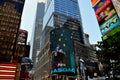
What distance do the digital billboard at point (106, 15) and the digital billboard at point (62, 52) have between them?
26493 mm

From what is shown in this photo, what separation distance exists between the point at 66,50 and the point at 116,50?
165 feet

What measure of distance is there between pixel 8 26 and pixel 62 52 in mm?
27112

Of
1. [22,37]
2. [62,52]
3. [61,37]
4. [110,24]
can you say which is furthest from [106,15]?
[22,37]

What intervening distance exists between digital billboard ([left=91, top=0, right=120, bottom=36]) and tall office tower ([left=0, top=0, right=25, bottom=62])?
35579 millimetres

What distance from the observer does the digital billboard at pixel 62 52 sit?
60325 millimetres

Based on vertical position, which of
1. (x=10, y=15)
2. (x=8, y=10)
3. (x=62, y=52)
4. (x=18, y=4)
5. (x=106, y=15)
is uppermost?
(x=18, y=4)

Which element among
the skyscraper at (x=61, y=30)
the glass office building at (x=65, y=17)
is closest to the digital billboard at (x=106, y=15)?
the skyscraper at (x=61, y=30)

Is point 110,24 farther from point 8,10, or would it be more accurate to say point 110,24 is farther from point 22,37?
point 8,10

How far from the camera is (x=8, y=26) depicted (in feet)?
196

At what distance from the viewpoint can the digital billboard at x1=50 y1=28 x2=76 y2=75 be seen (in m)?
60.3

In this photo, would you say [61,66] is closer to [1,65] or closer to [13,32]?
[13,32]

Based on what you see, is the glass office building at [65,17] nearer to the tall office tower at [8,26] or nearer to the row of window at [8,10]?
the tall office tower at [8,26]

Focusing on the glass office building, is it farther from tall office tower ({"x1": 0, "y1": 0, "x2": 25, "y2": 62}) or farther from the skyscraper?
tall office tower ({"x1": 0, "y1": 0, "x2": 25, "y2": 62})

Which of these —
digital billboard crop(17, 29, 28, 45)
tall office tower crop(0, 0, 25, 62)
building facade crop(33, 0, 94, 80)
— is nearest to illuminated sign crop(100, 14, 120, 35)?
building facade crop(33, 0, 94, 80)
